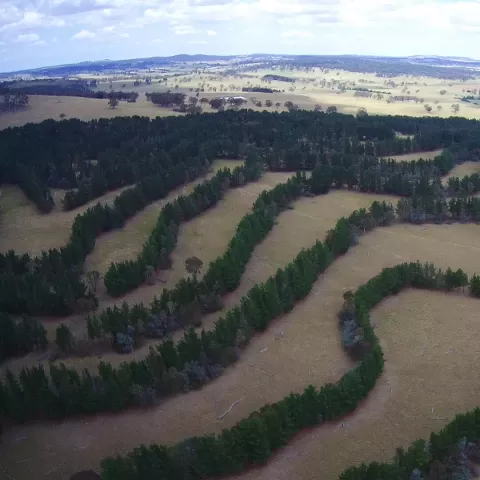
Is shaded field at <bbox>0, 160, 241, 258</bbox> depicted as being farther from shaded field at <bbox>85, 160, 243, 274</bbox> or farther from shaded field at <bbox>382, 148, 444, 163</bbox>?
shaded field at <bbox>382, 148, 444, 163</bbox>

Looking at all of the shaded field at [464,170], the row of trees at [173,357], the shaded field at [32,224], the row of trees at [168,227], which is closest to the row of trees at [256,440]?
the row of trees at [173,357]

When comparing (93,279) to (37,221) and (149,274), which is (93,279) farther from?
(37,221)

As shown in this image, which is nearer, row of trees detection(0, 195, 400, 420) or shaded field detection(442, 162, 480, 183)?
row of trees detection(0, 195, 400, 420)

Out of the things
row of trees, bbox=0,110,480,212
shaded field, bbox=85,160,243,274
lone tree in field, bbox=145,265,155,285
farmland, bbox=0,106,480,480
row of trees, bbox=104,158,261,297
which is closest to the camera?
farmland, bbox=0,106,480,480

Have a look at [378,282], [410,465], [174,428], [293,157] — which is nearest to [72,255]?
[174,428]

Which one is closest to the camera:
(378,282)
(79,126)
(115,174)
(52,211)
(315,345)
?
(315,345)

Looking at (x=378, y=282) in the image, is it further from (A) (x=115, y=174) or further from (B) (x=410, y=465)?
(A) (x=115, y=174)

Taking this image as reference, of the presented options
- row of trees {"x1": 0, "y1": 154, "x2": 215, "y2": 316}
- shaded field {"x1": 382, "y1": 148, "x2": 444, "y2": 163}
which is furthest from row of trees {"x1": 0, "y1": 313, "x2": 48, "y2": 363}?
shaded field {"x1": 382, "y1": 148, "x2": 444, "y2": 163}

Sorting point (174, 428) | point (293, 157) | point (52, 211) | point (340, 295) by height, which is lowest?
point (174, 428)

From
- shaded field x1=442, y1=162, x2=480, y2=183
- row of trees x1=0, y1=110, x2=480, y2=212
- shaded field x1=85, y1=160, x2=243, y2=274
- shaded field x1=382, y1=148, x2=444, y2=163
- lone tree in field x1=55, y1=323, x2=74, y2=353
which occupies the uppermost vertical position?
row of trees x1=0, y1=110, x2=480, y2=212
